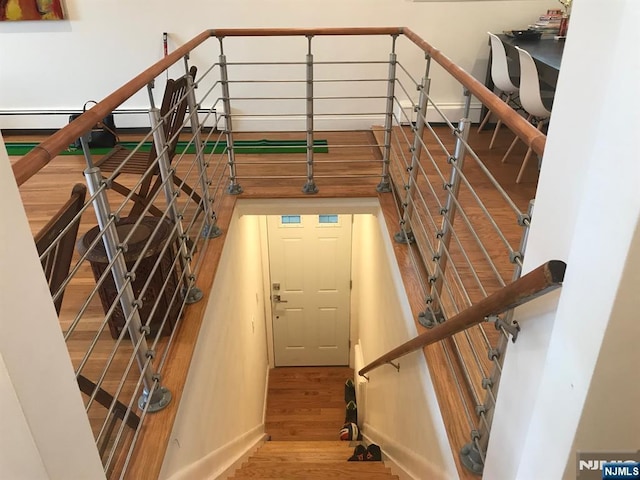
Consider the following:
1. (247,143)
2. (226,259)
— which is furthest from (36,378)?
(247,143)

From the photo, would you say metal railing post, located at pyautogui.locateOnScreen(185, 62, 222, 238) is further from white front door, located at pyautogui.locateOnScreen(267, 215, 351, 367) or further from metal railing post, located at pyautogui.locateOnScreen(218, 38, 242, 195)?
white front door, located at pyautogui.locateOnScreen(267, 215, 351, 367)

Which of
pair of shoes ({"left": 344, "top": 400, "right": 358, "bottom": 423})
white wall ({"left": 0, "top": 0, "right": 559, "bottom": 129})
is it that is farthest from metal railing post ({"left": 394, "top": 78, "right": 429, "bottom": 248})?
pair of shoes ({"left": 344, "top": 400, "right": 358, "bottom": 423})

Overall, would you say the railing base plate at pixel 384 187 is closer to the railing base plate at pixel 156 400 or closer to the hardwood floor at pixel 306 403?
the railing base plate at pixel 156 400

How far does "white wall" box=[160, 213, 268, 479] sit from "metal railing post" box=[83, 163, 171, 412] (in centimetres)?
14

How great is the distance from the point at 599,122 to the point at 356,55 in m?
3.71

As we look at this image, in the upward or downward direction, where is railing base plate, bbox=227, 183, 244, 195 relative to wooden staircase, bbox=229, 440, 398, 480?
upward

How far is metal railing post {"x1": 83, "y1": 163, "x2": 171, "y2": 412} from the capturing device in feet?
4.73

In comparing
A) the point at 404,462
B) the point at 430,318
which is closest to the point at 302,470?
the point at 404,462

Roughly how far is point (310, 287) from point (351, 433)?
159cm

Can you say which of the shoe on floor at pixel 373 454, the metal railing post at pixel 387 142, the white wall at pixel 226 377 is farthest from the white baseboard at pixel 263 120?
the shoe on floor at pixel 373 454

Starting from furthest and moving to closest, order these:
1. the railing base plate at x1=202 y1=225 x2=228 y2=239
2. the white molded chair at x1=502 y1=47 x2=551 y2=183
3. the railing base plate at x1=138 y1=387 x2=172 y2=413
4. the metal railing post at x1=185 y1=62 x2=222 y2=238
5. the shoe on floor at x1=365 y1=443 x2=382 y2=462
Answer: the shoe on floor at x1=365 y1=443 x2=382 y2=462 → the white molded chair at x1=502 y1=47 x2=551 y2=183 → the railing base plate at x1=202 y1=225 x2=228 y2=239 → the metal railing post at x1=185 y1=62 x2=222 y2=238 → the railing base plate at x1=138 y1=387 x2=172 y2=413

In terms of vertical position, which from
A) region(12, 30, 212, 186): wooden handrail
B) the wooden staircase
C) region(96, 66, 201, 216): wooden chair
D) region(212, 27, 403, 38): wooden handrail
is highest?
region(212, 27, 403, 38): wooden handrail

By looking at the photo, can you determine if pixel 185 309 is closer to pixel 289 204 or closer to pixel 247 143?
pixel 289 204

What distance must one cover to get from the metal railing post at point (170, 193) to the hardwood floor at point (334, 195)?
9 centimetres
